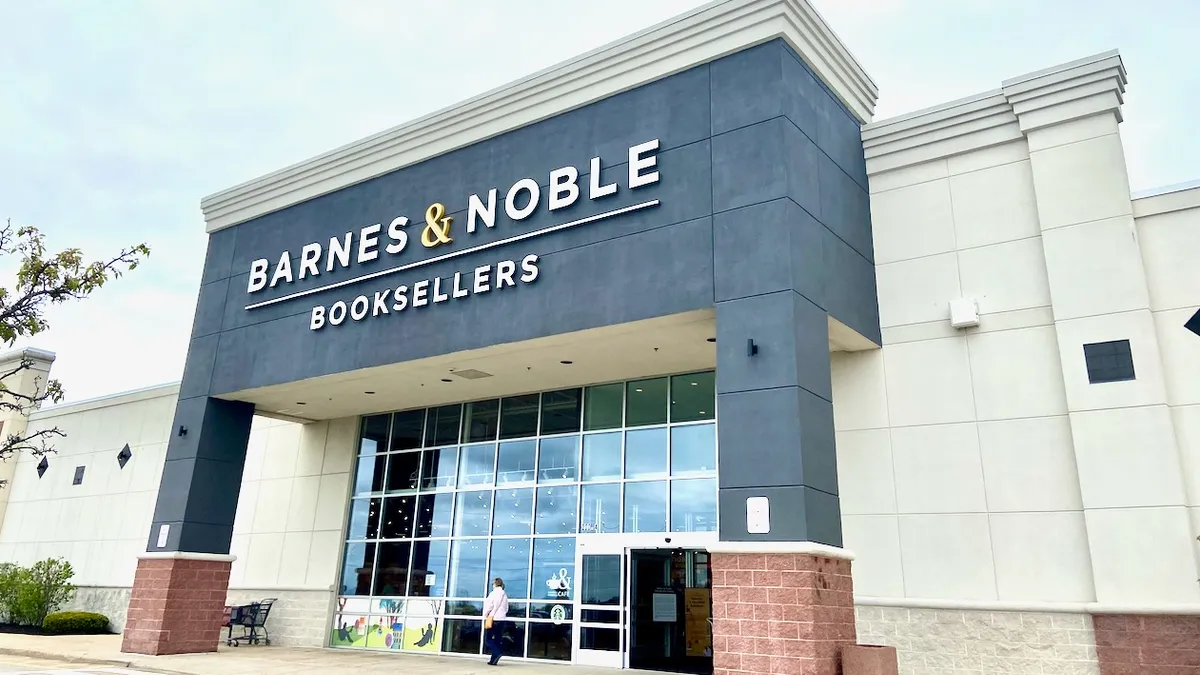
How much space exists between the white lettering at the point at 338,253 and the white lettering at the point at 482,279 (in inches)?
143

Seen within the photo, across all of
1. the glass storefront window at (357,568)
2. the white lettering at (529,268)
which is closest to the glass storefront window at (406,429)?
the glass storefront window at (357,568)

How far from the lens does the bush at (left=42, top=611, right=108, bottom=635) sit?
21281 millimetres

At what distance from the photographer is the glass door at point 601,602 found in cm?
1484

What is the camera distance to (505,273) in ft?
47.9

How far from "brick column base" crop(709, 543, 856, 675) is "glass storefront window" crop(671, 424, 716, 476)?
4.11 metres

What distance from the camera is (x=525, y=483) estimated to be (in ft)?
57.0

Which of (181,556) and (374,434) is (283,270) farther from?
(181,556)

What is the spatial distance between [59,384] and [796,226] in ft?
35.5

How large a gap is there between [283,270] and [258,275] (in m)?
0.87

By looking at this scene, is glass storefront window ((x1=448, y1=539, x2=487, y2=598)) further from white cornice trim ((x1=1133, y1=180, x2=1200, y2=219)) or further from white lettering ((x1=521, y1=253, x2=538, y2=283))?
white cornice trim ((x1=1133, y1=180, x2=1200, y2=219))

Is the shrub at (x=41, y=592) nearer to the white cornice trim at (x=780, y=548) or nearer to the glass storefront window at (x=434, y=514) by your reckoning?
the glass storefront window at (x=434, y=514)

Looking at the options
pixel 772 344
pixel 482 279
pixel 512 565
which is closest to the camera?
pixel 772 344

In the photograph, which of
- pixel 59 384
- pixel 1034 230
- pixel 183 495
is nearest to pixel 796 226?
pixel 1034 230

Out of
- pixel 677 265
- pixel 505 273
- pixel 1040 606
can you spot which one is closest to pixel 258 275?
pixel 505 273
